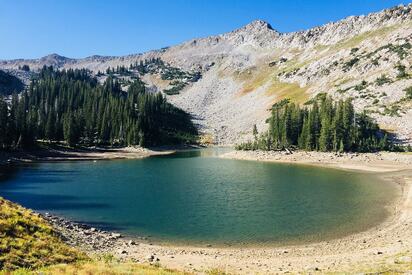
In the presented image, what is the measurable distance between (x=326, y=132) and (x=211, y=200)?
7606 centimetres

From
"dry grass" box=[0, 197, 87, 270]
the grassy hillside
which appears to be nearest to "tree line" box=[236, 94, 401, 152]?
"dry grass" box=[0, 197, 87, 270]

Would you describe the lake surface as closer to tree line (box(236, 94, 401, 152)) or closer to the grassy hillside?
the grassy hillside

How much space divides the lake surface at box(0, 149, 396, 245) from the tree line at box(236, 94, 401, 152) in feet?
95.3

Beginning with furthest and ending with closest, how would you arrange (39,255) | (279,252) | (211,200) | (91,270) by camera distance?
(211,200), (279,252), (39,255), (91,270)

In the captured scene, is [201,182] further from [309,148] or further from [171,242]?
[309,148]

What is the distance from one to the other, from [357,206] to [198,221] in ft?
81.3

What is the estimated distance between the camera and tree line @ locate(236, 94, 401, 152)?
121 metres

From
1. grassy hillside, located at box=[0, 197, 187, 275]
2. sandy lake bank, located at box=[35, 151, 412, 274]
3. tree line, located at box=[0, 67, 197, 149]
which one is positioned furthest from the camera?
tree line, located at box=[0, 67, 197, 149]

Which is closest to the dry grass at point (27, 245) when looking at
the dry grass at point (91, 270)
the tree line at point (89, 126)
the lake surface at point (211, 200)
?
the dry grass at point (91, 270)

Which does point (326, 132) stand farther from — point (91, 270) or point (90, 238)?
point (91, 270)

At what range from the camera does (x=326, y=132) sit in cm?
12362

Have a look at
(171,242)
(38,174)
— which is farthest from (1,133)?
(171,242)

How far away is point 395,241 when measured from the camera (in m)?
37.6

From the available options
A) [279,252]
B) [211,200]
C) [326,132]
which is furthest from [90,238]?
[326,132]
